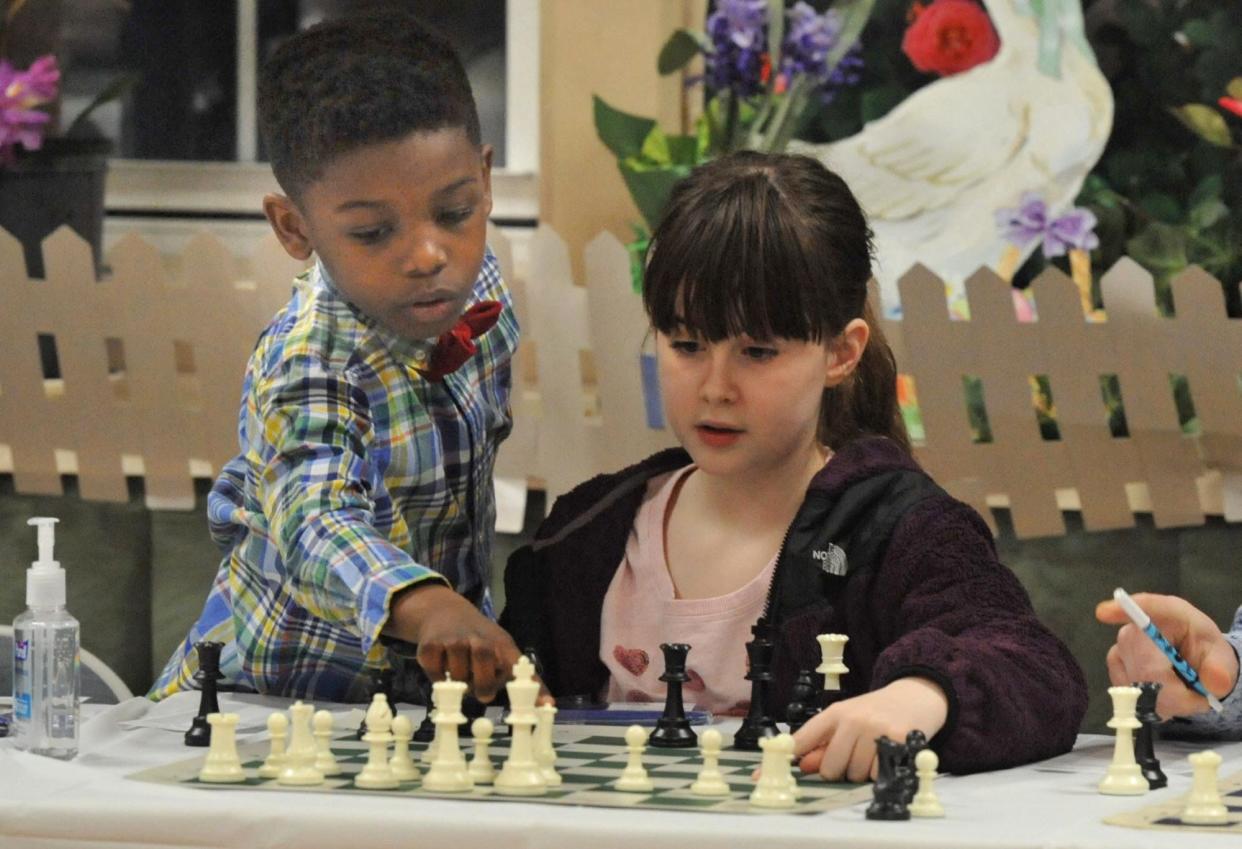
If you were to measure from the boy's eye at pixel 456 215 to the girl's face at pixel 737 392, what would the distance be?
0.69ft

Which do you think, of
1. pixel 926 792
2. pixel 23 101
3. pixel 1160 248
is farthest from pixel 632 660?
pixel 23 101

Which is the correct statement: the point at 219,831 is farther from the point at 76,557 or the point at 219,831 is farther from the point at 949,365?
the point at 76,557

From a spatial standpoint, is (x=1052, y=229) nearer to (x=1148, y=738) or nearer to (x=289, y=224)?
(x=289, y=224)

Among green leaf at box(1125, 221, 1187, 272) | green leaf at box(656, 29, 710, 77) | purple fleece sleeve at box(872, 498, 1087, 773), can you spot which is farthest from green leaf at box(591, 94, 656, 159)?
purple fleece sleeve at box(872, 498, 1087, 773)

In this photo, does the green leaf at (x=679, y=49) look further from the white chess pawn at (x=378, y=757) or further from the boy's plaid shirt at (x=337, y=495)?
the white chess pawn at (x=378, y=757)

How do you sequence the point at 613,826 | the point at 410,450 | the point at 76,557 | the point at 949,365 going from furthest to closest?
1. the point at 76,557
2. the point at 949,365
3. the point at 410,450
4. the point at 613,826

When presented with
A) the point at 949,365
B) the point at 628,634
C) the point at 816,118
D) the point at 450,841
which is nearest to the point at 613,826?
the point at 450,841

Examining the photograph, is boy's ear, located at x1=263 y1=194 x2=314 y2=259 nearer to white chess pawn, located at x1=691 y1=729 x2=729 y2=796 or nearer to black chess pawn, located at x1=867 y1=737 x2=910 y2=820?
white chess pawn, located at x1=691 y1=729 x2=729 y2=796

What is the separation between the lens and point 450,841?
146 centimetres

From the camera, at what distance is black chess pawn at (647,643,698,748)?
1.80 m

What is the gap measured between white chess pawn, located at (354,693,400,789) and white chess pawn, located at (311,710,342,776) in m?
0.03

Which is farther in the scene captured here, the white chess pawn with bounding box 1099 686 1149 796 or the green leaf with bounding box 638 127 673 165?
the green leaf with bounding box 638 127 673 165

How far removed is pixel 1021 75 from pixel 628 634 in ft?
7.09

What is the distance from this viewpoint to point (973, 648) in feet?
5.96
